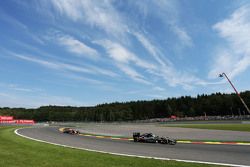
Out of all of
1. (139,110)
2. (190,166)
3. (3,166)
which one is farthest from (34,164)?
(139,110)

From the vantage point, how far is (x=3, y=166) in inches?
424

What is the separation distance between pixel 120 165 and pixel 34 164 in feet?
12.1

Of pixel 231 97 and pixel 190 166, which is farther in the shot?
pixel 231 97

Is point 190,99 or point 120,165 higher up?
point 190,99

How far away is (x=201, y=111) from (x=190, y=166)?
159179 mm

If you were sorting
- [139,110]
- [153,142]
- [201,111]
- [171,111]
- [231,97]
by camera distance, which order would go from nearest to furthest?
[153,142]
[231,97]
[201,111]
[171,111]
[139,110]

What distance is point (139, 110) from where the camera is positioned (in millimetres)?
199375

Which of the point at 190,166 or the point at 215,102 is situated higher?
the point at 215,102

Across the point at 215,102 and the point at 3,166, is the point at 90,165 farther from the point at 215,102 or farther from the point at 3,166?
the point at 215,102

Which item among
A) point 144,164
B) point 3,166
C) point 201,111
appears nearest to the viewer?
point 3,166

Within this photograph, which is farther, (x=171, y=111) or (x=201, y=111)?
(x=171, y=111)

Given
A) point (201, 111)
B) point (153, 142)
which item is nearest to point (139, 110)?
point (201, 111)

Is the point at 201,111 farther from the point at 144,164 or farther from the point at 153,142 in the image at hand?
the point at 144,164

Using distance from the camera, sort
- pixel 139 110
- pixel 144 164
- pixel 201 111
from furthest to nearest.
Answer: pixel 139 110
pixel 201 111
pixel 144 164
